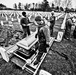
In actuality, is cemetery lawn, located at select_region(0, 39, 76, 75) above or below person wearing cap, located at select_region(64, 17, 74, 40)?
below

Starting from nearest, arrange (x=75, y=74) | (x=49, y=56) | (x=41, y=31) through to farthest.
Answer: (x=41, y=31), (x=75, y=74), (x=49, y=56)

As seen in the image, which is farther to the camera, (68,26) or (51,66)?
(68,26)

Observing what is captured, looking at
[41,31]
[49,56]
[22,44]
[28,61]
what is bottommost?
[49,56]

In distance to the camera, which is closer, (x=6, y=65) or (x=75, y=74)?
(x=75, y=74)

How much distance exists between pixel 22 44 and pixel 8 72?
1.27 meters

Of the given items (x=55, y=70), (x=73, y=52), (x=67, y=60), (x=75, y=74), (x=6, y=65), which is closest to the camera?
(x=75, y=74)

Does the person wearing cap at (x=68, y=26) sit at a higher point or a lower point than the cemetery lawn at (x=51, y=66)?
higher

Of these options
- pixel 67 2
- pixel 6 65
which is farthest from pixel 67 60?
pixel 67 2

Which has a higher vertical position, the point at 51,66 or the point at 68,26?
the point at 68,26

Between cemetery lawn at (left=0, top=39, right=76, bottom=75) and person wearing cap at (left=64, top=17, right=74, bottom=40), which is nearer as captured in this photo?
cemetery lawn at (left=0, top=39, right=76, bottom=75)

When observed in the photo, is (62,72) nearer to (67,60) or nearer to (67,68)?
(67,68)

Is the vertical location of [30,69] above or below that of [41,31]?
below

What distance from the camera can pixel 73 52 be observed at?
334 cm

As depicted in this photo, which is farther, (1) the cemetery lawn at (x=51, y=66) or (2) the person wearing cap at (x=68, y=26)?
(2) the person wearing cap at (x=68, y=26)
